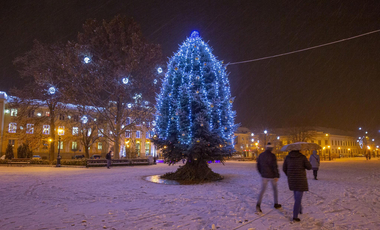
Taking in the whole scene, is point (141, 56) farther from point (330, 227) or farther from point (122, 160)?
point (330, 227)

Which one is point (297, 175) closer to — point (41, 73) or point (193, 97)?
point (193, 97)

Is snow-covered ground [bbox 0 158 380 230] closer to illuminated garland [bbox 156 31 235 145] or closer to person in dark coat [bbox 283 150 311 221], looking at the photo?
person in dark coat [bbox 283 150 311 221]

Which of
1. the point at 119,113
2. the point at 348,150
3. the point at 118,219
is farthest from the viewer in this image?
the point at 348,150

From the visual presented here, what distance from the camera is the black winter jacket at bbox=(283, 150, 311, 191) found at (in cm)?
600

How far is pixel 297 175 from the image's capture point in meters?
6.09

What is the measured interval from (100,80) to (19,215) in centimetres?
1904

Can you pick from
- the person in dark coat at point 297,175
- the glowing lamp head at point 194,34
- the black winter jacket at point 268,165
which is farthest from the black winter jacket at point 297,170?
the glowing lamp head at point 194,34

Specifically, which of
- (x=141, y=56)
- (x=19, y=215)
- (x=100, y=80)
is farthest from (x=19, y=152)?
(x=19, y=215)

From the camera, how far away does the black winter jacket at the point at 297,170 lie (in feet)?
19.7

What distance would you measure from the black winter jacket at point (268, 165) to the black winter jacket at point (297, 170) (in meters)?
0.71

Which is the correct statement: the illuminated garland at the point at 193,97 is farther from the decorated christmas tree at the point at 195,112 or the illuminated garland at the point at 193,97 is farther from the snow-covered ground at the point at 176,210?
the snow-covered ground at the point at 176,210

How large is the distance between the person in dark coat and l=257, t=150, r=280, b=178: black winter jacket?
71 centimetres

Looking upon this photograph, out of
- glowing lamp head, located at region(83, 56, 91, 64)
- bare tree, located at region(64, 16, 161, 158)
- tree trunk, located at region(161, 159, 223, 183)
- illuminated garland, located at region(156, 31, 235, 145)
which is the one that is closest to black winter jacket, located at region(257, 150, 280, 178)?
illuminated garland, located at region(156, 31, 235, 145)

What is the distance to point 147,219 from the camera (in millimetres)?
5977
